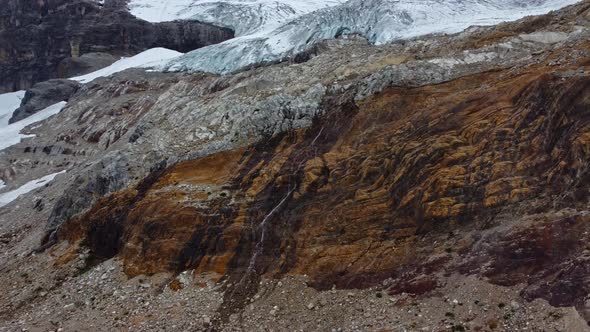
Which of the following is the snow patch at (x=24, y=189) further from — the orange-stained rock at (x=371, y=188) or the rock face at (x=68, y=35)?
the rock face at (x=68, y=35)

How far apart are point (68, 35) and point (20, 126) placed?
4537cm

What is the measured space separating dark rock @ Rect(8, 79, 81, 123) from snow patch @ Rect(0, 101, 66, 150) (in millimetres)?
2885

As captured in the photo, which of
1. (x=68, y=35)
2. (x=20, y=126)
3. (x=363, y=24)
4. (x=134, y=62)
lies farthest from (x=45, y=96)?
(x=363, y=24)

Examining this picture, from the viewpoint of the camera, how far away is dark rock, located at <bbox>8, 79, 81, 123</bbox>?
64312mm

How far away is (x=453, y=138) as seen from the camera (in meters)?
17.1

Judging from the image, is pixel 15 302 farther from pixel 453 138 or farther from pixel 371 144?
pixel 453 138

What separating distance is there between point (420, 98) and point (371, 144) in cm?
296

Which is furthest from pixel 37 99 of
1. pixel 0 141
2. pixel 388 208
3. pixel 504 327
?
pixel 504 327

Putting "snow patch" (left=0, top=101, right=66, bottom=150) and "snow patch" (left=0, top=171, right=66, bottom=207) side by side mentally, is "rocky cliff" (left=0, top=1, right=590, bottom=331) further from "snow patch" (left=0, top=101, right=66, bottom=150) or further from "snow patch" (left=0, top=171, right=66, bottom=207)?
"snow patch" (left=0, top=101, right=66, bottom=150)

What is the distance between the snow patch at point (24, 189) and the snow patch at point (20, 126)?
1602cm

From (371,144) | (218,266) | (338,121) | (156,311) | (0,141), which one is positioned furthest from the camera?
(0,141)

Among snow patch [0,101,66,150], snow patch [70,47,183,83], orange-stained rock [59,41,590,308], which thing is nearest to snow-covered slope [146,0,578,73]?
snow patch [70,47,183,83]

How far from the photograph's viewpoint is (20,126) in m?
57.5

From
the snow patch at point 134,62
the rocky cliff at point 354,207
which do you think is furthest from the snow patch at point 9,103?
the rocky cliff at point 354,207
